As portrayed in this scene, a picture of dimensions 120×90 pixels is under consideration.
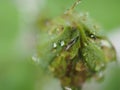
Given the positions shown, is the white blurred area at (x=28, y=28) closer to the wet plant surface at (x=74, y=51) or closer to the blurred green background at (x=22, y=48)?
the blurred green background at (x=22, y=48)

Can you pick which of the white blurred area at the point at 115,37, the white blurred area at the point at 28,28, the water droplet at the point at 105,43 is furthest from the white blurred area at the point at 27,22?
the water droplet at the point at 105,43

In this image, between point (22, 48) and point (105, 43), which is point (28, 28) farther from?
point (105, 43)

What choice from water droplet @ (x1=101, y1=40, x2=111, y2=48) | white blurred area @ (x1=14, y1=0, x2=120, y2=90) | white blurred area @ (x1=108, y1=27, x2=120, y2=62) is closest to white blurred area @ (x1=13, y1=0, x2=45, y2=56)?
white blurred area @ (x1=14, y1=0, x2=120, y2=90)

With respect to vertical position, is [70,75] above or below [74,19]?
below

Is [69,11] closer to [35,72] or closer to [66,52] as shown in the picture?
[66,52]

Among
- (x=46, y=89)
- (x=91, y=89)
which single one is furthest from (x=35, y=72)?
(x=91, y=89)

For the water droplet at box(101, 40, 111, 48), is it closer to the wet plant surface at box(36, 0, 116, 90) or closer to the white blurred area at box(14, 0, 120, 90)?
the wet plant surface at box(36, 0, 116, 90)

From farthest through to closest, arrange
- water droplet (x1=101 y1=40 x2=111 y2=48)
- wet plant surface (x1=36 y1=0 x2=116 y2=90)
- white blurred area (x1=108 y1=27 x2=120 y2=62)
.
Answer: white blurred area (x1=108 y1=27 x2=120 y2=62) → water droplet (x1=101 y1=40 x2=111 y2=48) → wet plant surface (x1=36 y1=0 x2=116 y2=90)

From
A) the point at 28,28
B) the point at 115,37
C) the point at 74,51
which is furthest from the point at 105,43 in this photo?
the point at 28,28
